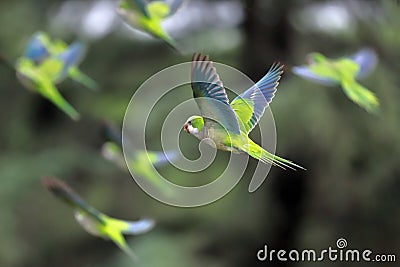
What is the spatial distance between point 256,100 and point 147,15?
8 cm

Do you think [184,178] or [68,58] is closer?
[68,58]

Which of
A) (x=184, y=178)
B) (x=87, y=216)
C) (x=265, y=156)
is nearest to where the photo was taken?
(x=265, y=156)

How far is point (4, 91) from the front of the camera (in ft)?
4.41

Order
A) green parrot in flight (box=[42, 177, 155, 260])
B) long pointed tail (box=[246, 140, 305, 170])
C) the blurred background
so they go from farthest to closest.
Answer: the blurred background → green parrot in flight (box=[42, 177, 155, 260]) → long pointed tail (box=[246, 140, 305, 170])

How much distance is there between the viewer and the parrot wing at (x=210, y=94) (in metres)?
0.20

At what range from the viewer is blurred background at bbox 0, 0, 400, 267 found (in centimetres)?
97

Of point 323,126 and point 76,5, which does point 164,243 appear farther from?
point 76,5

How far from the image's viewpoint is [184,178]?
3.70 ft

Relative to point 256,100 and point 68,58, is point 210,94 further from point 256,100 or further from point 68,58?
point 68,58

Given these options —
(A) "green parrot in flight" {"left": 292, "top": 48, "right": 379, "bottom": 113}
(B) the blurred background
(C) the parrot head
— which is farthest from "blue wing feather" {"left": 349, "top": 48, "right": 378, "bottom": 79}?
(B) the blurred background

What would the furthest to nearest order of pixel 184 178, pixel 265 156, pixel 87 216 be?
1. pixel 184 178
2. pixel 87 216
3. pixel 265 156

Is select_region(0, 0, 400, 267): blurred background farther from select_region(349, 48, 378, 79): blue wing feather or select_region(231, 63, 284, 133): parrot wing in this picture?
select_region(231, 63, 284, 133): parrot wing

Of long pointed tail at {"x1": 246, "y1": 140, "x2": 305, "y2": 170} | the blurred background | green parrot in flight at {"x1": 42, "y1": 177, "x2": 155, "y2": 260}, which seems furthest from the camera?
the blurred background

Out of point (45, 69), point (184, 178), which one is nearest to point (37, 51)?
point (45, 69)
